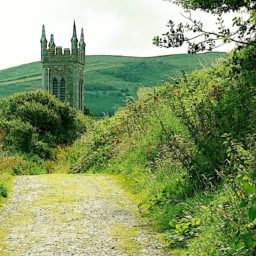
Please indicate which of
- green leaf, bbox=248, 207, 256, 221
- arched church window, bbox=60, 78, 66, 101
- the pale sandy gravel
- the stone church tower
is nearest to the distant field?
arched church window, bbox=60, 78, 66, 101

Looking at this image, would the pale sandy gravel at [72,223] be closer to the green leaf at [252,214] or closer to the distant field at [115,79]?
the green leaf at [252,214]

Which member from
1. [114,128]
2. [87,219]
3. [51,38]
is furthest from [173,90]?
[51,38]

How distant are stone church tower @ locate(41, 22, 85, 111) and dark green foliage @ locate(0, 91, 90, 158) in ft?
261

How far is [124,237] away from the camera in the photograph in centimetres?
809

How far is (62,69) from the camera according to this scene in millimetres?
→ 107500

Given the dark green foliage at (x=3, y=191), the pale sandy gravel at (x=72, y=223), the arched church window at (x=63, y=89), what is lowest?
the pale sandy gravel at (x=72, y=223)

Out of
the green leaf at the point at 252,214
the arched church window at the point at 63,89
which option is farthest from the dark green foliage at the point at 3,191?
the arched church window at the point at 63,89

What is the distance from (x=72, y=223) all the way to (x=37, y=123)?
1609 centimetres

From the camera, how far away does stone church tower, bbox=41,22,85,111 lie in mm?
106312

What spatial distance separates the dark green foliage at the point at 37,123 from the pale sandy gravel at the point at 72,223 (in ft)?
33.2

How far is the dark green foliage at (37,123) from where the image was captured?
74.0ft

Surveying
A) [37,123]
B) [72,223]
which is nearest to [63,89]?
[37,123]

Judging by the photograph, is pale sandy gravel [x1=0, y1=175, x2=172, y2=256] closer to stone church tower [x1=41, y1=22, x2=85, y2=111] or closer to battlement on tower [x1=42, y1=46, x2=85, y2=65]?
battlement on tower [x1=42, y1=46, x2=85, y2=65]

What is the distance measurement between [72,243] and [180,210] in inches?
68.8
